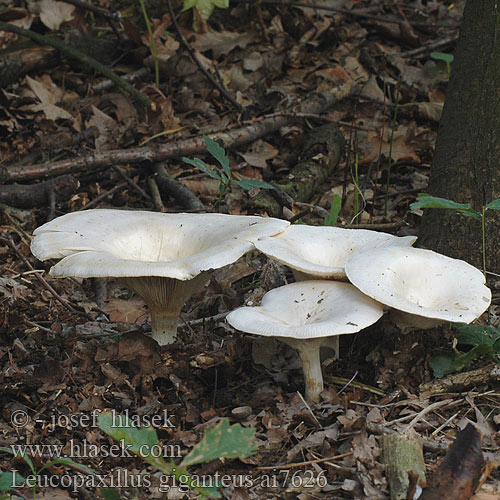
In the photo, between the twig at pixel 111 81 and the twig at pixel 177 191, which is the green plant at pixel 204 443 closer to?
the twig at pixel 177 191

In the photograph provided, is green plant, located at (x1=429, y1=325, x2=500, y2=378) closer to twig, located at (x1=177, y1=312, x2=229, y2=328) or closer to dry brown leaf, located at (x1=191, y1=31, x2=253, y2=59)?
twig, located at (x1=177, y1=312, x2=229, y2=328)

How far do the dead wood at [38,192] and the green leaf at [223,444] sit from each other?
3.39 m

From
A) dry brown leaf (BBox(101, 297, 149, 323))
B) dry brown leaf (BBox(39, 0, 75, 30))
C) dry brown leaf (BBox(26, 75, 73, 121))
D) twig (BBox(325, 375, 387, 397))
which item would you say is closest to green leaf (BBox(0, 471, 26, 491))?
twig (BBox(325, 375, 387, 397))

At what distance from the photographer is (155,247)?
3217 mm

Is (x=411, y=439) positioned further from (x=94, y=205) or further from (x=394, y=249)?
(x=94, y=205)

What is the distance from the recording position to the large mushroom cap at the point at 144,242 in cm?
258

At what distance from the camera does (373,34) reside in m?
7.52

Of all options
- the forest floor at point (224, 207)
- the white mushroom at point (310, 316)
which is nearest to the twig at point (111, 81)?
the forest floor at point (224, 207)

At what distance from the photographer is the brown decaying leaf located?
207 cm

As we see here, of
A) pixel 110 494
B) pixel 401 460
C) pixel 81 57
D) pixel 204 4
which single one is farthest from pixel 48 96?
pixel 401 460

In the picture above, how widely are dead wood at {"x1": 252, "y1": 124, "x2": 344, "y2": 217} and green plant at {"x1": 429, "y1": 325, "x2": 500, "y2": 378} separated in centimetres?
221

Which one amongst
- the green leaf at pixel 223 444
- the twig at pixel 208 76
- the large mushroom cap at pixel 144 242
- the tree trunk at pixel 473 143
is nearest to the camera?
the green leaf at pixel 223 444

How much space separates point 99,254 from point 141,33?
4.61 meters

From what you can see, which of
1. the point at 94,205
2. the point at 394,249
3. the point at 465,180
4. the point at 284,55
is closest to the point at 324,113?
the point at 284,55
